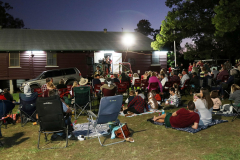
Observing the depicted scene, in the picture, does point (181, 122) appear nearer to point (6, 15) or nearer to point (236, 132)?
point (236, 132)

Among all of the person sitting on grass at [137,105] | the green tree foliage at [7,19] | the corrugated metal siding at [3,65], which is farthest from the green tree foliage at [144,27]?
the person sitting on grass at [137,105]

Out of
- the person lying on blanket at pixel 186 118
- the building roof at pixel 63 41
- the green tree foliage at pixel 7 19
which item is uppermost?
the green tree foliage at pixel 7 19

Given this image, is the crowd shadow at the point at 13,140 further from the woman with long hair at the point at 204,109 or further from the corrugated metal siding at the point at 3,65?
the corrugated metal siding at the point at 3,65

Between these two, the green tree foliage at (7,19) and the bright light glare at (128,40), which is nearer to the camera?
the bright light glare at (128,40)

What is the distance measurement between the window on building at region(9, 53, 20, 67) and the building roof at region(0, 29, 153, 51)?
2.30ft

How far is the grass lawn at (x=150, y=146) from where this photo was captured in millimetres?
5051

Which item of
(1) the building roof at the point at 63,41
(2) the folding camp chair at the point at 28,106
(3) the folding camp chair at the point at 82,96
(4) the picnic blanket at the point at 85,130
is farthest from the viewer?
(1) the building roof at the point at 63,41

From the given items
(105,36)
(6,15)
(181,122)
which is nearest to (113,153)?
(181,122)

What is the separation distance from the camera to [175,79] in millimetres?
13172

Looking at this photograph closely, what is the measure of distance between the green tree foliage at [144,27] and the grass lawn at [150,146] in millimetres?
57153

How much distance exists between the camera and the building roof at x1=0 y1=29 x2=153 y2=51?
21984mm

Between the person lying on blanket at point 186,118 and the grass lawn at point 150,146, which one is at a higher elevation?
the person lying on blanket at point 186,118

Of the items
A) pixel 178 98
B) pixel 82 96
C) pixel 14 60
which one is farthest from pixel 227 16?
pixel 14 60

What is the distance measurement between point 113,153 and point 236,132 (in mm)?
3470
